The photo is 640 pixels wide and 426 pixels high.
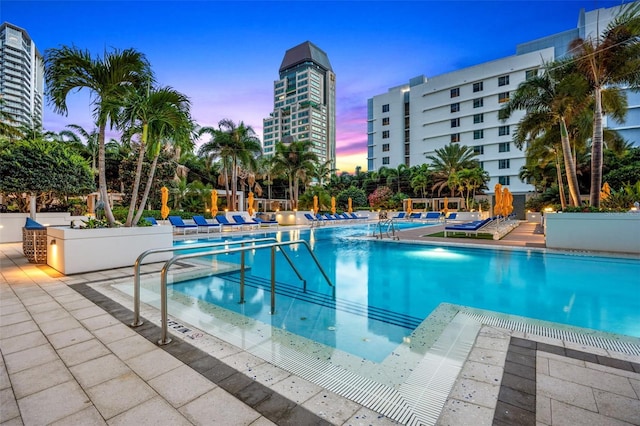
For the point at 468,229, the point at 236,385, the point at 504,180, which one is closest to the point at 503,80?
the point at 504,180

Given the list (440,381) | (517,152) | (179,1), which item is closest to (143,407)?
(440,381)

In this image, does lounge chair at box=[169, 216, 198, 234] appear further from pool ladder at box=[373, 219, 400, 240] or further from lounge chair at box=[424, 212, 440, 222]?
lounge chair at box=[424, 212, 440, 222]

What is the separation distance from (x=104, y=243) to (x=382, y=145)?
55.9m

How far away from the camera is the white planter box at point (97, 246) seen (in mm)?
6086

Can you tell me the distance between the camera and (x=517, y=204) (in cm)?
3491

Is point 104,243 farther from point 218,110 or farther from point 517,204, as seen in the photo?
point 218,110

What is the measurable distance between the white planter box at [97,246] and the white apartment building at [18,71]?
89.0 meters

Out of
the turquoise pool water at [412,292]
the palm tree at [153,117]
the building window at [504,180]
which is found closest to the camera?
the turquoise pool water at [412,292]

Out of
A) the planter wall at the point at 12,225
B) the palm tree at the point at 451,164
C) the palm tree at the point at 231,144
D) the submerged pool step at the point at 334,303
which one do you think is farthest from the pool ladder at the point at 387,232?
the palm tree at the point at 451,164

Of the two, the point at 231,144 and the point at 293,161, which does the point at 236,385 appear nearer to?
the point at 231,144

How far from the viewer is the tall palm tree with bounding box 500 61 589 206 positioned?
11.6 metres

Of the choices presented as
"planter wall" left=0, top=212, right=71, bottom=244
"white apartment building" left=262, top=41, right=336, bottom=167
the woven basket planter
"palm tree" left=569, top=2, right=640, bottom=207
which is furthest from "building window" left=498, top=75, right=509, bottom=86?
"white apartment building" left=262, top=41, right=336, bottom=167

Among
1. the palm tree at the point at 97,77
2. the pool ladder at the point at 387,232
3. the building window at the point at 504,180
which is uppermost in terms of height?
the building window at the point at 504,180

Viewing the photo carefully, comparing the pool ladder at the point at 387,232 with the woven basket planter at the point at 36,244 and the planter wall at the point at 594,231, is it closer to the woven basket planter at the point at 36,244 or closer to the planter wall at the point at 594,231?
the planter wall at the point at 594,231
